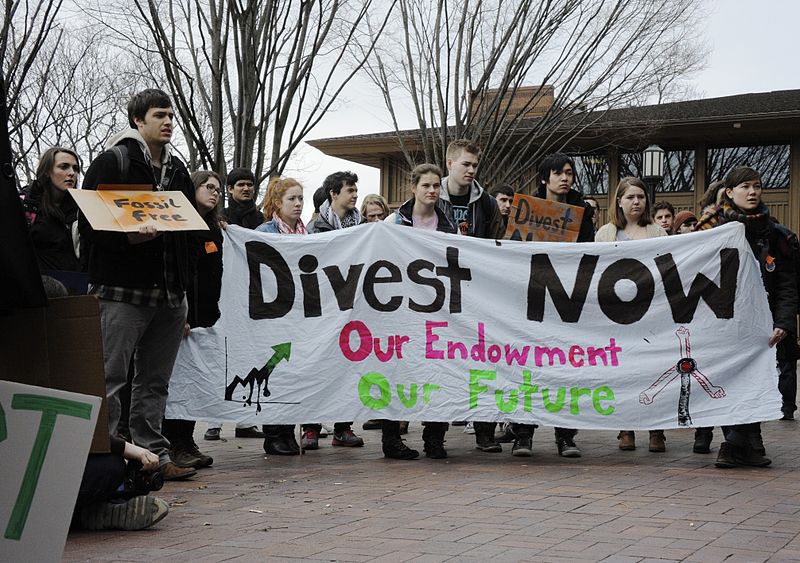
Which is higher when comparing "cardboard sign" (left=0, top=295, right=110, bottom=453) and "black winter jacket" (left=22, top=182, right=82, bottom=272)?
"black winter jacket" (left=22, top=182, right=82, bottom=272)

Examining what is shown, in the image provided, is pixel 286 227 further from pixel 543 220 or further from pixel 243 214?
pixel 543 220

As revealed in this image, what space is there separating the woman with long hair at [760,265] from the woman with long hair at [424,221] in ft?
6.56

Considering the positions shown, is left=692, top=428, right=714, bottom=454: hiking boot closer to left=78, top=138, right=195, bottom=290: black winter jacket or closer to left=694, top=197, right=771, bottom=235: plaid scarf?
left=694, top=197, right=771, bottom=235: plaid scarf

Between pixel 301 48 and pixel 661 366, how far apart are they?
567cm

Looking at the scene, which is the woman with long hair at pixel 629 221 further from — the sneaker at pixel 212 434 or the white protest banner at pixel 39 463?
the white protest banner at pixel 39 463

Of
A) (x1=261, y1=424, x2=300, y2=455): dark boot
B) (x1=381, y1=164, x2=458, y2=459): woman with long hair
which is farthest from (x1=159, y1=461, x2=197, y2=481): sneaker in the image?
(x1=381, y1=164, x2=458, y2=459): woman with long hair

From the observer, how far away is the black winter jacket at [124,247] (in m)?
6.32

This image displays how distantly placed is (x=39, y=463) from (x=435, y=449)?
4890 mm

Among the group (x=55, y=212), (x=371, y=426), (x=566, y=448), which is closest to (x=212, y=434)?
(x=371, y=426)

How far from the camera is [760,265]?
7.84 meters

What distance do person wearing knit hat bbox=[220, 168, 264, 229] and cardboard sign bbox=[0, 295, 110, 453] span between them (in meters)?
5.43

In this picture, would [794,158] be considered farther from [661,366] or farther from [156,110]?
[156,110]

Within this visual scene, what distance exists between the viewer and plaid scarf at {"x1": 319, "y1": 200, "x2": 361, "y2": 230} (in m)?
9.27

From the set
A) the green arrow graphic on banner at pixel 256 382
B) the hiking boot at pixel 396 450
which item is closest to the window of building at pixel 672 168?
the hiking boot at pixel 396 450
